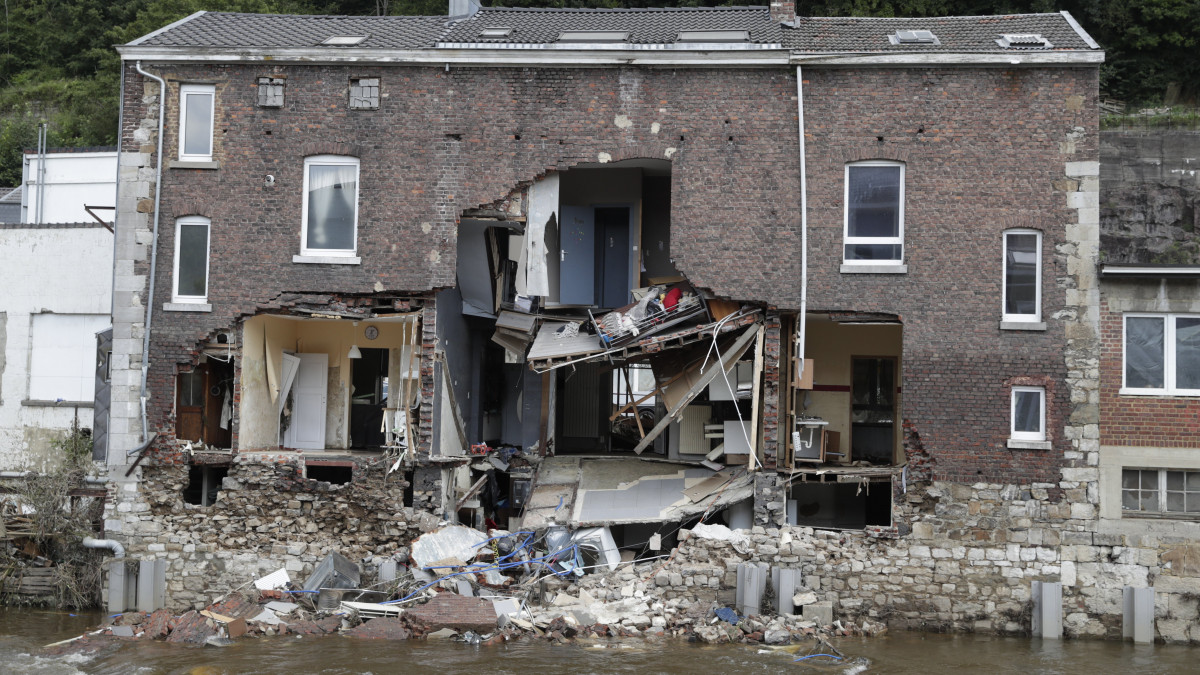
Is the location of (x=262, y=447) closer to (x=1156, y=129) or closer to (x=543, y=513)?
(x=543, y=513)

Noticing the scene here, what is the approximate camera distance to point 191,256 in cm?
1700

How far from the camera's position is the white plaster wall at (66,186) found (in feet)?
86.6

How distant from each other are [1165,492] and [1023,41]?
7635 millimetres

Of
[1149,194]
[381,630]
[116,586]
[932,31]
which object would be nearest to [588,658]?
[381,630]

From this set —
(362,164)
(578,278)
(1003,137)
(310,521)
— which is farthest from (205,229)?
(1003,137)

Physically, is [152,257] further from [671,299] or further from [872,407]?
[872,407]

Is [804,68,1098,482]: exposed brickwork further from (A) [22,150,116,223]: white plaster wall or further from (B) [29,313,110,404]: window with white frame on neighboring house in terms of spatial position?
(A) [22,150,116,223]: white plaster wall

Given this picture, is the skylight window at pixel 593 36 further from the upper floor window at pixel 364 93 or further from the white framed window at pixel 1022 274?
the white framed window at pixel 1022 274

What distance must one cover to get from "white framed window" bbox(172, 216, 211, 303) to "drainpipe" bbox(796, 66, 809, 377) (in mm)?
10092

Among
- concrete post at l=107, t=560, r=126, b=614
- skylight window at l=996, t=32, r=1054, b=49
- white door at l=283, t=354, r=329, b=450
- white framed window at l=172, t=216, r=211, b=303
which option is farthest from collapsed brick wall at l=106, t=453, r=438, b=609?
skylight window at l=996, t=32, r=1054, b=49

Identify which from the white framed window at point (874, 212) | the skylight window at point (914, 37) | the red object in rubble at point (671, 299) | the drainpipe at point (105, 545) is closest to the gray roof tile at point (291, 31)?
the red object in rubble at point (671, 299)

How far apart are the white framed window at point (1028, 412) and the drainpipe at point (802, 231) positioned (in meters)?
3.41

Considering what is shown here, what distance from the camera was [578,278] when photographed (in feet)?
63.5

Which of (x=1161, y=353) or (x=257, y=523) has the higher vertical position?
(x=1161, y=353)
